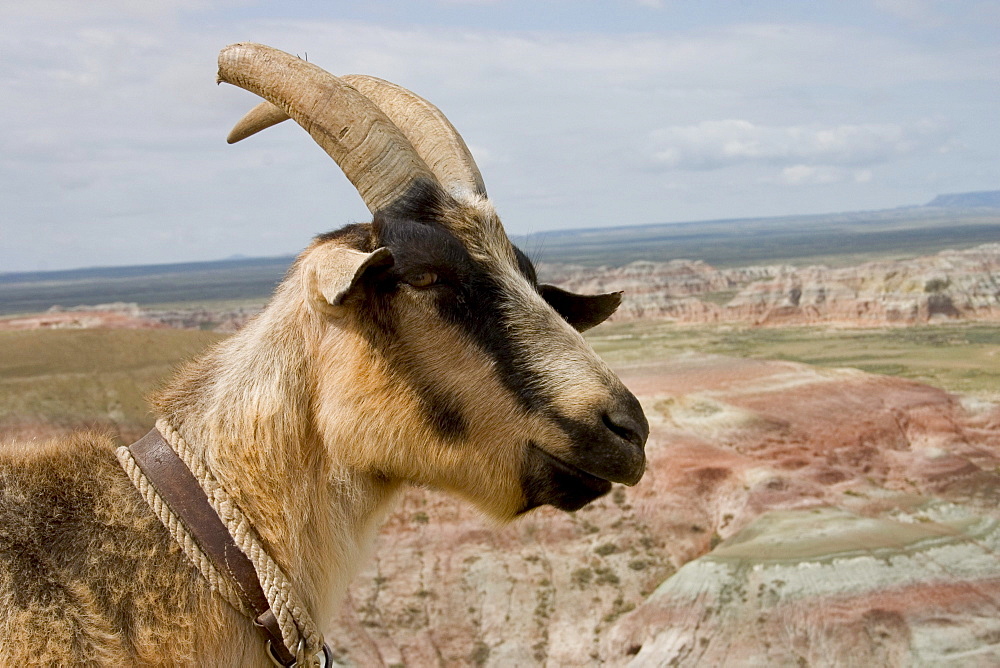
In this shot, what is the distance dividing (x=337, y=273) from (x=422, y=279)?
387mm

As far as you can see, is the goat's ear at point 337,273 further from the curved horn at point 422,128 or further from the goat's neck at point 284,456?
the curved horn at point 422,128

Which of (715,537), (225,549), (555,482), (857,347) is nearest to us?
(225,549)

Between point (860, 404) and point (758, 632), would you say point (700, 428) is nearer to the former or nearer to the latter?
point (860, 404)

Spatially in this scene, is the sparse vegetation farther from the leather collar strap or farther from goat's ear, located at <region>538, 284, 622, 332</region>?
the leather collar strap

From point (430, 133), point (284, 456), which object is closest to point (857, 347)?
point (430, 133)

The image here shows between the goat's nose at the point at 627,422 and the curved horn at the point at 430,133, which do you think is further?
the curved horn at the point at 430,133

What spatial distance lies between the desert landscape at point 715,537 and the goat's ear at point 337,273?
4.06m

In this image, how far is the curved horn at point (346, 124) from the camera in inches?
142

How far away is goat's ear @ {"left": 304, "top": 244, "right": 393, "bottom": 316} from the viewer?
121 inches

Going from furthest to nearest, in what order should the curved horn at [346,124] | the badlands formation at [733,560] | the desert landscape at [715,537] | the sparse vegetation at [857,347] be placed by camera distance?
the sparse vegetation at [857,347] → the desert landscape at [715,537] → the badlands formation at [733,560] → the curved horn at [346,124]

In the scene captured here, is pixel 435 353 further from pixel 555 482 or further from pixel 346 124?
pixel 346 124

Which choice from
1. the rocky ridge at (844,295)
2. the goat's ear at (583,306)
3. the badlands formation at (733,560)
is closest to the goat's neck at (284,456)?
the goat's ear at (583,306)

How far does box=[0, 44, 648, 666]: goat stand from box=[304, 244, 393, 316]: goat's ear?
0.04ft

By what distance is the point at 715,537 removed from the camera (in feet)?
62.3
